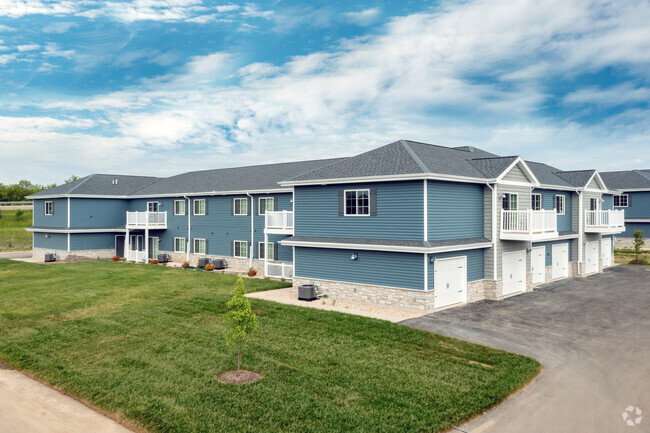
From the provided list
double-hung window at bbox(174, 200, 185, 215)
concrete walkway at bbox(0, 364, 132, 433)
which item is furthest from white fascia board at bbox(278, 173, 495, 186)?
double-hung window at bbox(174, 200, 185, 215)

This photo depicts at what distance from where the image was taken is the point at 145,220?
35.5 meters

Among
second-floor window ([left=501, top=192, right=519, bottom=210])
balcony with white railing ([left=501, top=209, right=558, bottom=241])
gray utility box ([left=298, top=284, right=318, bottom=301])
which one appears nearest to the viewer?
gray utility box ([left=298, top=284, right=318, bottom=301])

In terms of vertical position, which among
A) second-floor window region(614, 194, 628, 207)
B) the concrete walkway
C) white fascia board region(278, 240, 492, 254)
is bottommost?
the concrete walkway

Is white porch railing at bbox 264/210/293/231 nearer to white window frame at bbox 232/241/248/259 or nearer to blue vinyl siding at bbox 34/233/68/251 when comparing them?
white window frame at bbox 232/241/248/259

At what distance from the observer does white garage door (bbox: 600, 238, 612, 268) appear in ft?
104

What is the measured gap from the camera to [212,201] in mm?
32812

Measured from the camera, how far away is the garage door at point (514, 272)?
843 inches

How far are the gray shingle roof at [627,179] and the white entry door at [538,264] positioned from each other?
26598 mm

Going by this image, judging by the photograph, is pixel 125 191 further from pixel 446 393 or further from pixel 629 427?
pixel 629 427

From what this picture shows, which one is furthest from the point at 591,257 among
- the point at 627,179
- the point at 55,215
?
the point at 55,215

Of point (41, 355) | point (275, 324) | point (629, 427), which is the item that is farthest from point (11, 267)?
point (629, 427)

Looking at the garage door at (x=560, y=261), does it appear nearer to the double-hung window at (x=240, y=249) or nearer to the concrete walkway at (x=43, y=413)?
the double-hung window at (x=240, y=249)

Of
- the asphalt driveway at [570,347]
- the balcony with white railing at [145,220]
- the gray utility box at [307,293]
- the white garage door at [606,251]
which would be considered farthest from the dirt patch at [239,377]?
the white garage door at [606,251]

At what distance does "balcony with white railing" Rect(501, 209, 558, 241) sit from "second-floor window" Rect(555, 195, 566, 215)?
6543 mm
